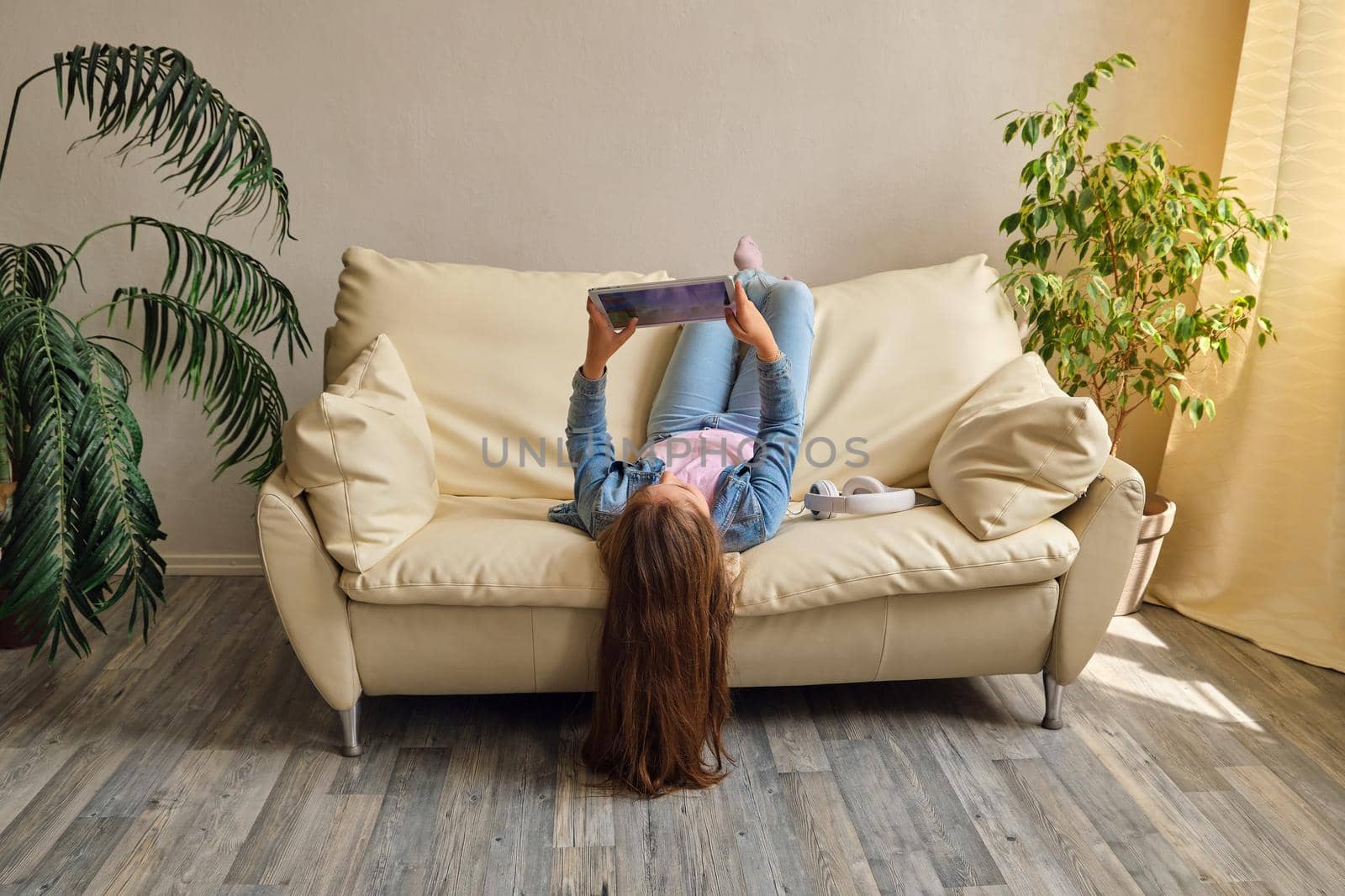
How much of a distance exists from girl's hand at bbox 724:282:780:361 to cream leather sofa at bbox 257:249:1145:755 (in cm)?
39

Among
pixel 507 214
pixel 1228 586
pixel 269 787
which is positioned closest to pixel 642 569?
pixel 269 787

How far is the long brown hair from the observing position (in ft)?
5.61

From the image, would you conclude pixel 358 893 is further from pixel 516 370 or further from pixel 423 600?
Result: pixel 516 370

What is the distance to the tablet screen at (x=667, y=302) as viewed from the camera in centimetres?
169

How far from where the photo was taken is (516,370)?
2307 millimetres

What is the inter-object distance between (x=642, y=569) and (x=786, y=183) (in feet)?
4.59

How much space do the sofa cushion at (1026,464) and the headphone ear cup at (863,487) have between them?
→ 0.14 metres

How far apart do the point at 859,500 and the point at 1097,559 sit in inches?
18.6

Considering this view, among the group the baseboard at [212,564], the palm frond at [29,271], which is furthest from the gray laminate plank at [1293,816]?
the palm frond at [29,271]

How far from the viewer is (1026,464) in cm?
189

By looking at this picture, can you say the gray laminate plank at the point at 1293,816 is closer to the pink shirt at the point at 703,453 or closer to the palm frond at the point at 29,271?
the pink shirt at the point at 703,453

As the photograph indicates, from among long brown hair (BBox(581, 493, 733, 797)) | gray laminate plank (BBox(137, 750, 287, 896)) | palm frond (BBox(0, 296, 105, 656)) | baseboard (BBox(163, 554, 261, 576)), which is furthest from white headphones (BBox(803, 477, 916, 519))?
baseboard (BBox(163, 554, 261, 576))

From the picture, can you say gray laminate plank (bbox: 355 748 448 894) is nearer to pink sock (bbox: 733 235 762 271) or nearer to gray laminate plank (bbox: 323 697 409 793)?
gray laminate plank (bbox: 323 697 409 793)

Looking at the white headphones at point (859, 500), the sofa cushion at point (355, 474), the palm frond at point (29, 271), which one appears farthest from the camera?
the palm frond at point (29, 271)
